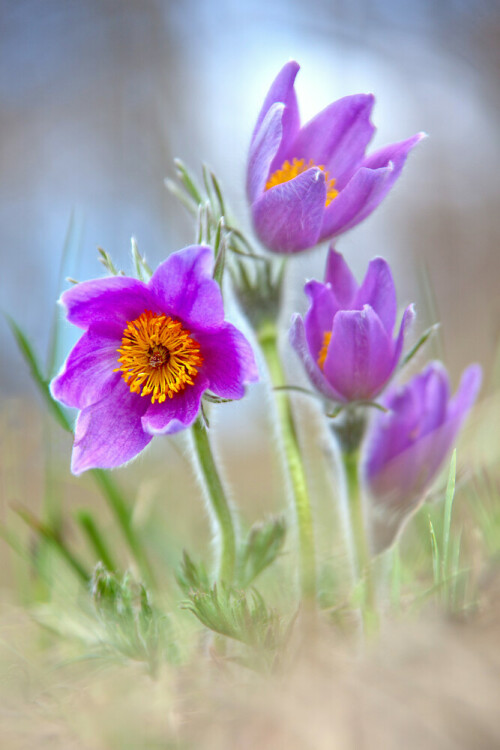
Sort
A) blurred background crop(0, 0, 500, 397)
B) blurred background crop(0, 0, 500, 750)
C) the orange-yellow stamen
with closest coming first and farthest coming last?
blurred background crop(0, 0, 500, 750), the orange-yellow stamen, blurred background crop(0, 0, 500, 397)

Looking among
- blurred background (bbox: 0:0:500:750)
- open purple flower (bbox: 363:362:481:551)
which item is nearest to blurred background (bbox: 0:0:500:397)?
blurred background (bbox: 0:0:500:750)

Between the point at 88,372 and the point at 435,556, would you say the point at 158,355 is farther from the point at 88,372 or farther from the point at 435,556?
the point at 435,556

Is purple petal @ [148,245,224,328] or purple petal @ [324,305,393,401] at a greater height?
purple petal @ [148,245,224,328]

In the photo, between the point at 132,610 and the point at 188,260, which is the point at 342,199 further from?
the point at 132,610

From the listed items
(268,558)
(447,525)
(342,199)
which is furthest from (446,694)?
(342,199)

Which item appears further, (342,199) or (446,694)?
(342,199)

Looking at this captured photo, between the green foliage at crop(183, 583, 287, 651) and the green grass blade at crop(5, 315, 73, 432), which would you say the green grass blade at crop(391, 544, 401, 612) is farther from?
the green grass blade at crop(5, 315, 73, 432)
